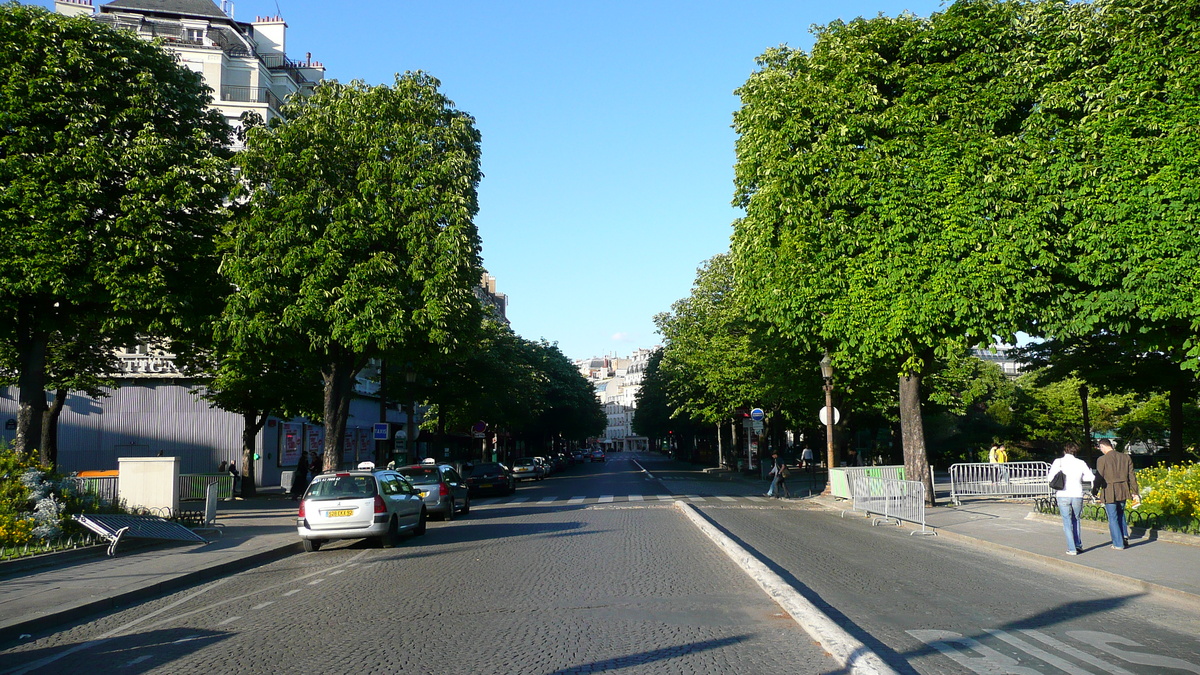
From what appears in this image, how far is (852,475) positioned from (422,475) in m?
11.4

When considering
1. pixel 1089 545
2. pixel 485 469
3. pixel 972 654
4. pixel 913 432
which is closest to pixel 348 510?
pixel 972 654

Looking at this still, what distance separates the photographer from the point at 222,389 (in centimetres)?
2889

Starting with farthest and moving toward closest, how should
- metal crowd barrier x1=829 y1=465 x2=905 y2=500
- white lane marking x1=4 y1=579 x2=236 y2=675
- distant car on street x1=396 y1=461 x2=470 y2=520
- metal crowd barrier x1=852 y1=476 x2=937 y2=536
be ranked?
distant car on street x1=396 y1=461 x2=470 y2=520
metal crowd barrier x1=829 y1=465 x2=905 y2=500
metal crowd barrier x1=852 y1=476 x2=937 y2=536
white lane marking x1=4 y1=579 x2=236 y2=675

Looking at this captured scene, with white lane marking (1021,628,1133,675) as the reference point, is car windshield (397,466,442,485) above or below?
above

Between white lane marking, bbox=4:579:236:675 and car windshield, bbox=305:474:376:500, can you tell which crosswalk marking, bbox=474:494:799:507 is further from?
white lane marking, bbox=4:579:236:675

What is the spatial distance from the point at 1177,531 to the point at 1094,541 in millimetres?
1289

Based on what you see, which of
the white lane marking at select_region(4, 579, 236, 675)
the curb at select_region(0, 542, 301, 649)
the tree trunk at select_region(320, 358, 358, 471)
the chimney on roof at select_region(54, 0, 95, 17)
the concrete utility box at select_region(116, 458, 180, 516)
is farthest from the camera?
the chimney on roof at select_region(54, 0, 95, 17)

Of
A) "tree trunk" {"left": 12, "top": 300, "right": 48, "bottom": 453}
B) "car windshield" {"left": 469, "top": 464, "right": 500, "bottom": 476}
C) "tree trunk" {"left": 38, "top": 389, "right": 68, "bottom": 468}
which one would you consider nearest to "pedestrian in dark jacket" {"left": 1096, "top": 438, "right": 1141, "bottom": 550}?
"tree trunk" {"left": 12, "top": 300, "right": 48, "bottom": 453}

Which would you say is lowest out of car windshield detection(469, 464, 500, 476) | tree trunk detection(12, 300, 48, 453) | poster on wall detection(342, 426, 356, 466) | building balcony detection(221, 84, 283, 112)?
car windshield detection(469, 464, 500, 476)

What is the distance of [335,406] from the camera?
2506 centimetres

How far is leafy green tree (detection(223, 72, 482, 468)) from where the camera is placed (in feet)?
73.3

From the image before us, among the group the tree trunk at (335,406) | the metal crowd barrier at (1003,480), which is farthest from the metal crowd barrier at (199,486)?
the metal crowd barrier at (1003,480)

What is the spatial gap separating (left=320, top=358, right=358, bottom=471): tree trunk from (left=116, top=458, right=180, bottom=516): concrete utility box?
5401 millimetres

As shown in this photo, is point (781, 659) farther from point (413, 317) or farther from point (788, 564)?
point (413, 317)
